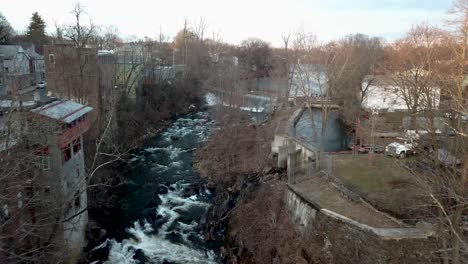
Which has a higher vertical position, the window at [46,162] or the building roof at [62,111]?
the building roof at [62,111]

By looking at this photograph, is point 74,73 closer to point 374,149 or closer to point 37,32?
point 374,149

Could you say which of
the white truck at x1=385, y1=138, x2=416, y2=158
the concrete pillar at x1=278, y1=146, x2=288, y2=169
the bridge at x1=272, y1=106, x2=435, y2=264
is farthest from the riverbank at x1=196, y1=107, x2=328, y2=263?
the white truck at x1=385, y1=138, x2=416, y2=158

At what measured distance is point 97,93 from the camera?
26.7 metres

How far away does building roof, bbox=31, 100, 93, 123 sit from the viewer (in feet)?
46.3

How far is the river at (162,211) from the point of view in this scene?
15.7 metres

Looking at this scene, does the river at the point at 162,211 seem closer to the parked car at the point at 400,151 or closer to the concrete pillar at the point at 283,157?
the concrete pillar at the point at 283,157

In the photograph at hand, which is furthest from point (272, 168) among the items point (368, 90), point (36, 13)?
point (36, 13)

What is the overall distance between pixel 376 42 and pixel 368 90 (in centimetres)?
1564

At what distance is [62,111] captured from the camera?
1529 cm

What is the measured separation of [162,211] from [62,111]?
6.86m

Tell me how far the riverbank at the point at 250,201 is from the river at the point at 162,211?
84cm

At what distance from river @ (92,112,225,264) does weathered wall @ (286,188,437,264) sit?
14.8 ft

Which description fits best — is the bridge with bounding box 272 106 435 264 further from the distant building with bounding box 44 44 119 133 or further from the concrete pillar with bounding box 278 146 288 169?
the distant building with bounding box 44 44 119 133

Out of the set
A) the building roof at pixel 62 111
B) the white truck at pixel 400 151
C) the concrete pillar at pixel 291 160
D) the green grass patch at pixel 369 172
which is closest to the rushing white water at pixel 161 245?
the concrete pillar at pixel 291 160
